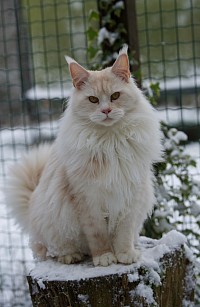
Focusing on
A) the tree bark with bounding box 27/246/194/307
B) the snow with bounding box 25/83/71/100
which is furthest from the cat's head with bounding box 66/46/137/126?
the snow with bounding box 25/83/71/100

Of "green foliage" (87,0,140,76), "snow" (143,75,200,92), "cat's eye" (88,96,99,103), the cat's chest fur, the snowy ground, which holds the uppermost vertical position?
"green foliage" (87,0,140,76)

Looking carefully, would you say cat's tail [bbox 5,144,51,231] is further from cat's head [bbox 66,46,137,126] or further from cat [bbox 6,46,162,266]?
cat's head [bbox 66,46,137,126]

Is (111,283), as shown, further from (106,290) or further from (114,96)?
(114,96)

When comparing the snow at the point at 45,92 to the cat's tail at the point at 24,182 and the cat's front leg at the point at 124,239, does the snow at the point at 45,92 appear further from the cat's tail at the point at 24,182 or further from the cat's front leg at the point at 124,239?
the cat's front leg at the point at 124,239

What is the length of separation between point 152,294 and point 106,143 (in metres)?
0.67

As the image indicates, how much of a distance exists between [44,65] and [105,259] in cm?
221

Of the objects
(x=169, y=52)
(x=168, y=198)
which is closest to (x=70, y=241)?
(x=168, y=198)

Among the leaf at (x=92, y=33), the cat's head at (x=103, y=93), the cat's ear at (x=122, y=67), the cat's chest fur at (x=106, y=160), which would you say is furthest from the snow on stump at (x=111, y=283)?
the leaf at (x=92, y=33)

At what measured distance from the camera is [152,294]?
250cm

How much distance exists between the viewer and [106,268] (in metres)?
2.53

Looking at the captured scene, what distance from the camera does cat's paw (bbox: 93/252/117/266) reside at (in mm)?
2562

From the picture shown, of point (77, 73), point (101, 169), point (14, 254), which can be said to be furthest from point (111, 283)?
point (14, 254)

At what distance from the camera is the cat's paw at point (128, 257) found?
2.55m

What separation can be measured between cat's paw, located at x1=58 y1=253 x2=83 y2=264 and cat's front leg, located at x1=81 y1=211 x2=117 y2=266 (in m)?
0.12
